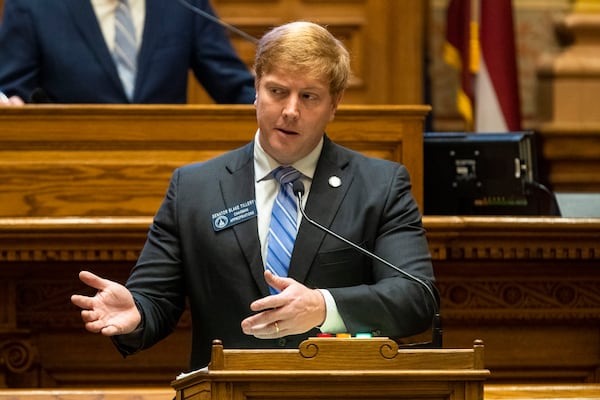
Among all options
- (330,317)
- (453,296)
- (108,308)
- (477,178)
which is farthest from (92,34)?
(330,317)

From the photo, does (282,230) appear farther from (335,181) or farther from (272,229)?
(335,181)

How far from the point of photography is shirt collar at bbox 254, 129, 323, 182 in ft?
10.7

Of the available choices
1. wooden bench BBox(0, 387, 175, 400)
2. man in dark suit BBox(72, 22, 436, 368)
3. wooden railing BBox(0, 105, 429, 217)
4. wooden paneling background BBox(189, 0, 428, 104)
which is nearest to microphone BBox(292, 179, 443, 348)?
man in dark suit BBox(72, 22, 436, 368)

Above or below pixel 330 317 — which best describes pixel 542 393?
Result: below

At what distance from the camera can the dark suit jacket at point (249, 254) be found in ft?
10.1

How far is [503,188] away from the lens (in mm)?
4309

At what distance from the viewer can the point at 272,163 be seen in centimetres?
325

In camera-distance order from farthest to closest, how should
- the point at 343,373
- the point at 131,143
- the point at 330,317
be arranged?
the point at 131,143
the point at 330,317
the point at 343,373

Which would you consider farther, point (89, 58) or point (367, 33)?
point (367, 33)

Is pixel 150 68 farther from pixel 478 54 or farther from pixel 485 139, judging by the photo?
pixel 478 54

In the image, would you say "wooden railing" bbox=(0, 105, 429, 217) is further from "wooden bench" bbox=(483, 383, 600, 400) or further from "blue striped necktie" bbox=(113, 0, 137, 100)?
"wooden bench" bbox=(483, 383, 600, 400)

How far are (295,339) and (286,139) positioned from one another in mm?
482

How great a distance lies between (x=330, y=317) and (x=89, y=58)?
6.92 ft

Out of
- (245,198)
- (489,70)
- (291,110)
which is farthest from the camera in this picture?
(489,70)
